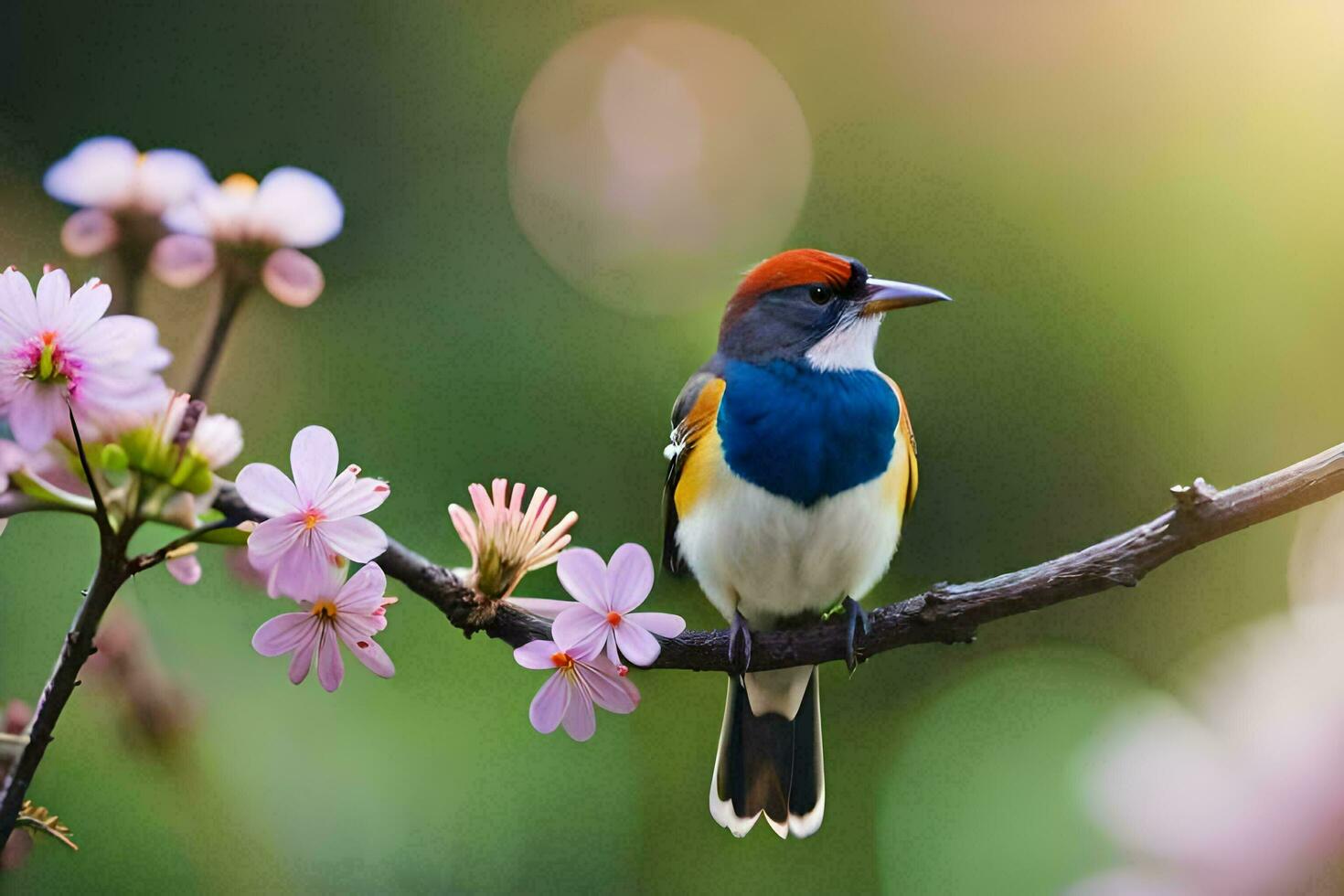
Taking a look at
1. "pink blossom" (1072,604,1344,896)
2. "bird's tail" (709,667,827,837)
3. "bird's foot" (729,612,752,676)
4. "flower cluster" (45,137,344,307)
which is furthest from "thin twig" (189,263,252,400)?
"pink blossom" (1072,604,1344,896)

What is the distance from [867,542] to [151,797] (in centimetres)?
53

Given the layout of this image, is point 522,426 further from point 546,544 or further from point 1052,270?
point 546,544

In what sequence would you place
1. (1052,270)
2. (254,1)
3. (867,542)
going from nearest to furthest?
1. (867,542)
2. (1052,270)
3. (254,1)

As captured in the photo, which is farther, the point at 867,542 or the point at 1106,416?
the point at 1106,416

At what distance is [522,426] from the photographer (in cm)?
104

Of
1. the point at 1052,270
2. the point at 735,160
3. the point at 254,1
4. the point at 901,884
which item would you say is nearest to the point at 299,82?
the point at 254,1

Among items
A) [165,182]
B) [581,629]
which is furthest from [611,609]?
[165,182]

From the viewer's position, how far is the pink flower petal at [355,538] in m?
0.39

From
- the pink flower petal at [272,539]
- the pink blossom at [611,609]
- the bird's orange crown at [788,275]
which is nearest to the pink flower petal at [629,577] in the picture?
the pink blossom at [611,609]

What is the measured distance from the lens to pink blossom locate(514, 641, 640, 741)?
17.4 inches

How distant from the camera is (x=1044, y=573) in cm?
47

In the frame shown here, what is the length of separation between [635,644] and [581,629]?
0.02m

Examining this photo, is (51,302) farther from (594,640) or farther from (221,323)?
(594,640)

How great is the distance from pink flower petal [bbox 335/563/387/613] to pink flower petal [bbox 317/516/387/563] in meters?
0.02
